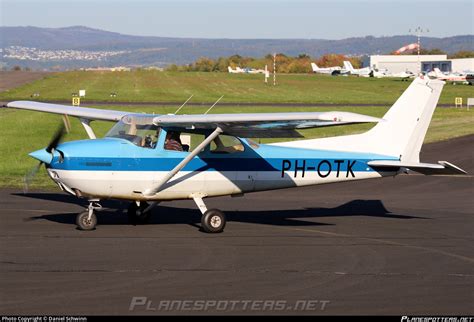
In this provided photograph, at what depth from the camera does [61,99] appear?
59094mm

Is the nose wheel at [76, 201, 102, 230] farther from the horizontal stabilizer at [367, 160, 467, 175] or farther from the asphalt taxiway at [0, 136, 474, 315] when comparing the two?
the horizontal stabilizer at [367, 160, 467, 175]

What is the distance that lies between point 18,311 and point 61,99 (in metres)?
50.8

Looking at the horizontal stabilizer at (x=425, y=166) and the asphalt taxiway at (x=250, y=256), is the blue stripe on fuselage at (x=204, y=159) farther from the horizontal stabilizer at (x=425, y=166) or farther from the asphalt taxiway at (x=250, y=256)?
the asphalt taxiway at (x=250, y=256)

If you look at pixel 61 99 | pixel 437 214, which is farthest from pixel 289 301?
pixel 61 99

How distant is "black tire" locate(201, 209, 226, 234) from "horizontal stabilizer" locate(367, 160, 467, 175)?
3.30 metres

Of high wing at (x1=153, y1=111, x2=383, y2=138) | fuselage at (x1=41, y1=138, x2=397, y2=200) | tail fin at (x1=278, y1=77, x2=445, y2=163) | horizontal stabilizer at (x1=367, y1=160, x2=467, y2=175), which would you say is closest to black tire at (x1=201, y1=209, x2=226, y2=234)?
fuselage at (x1=41, y1=138, x2=397, y2=200)

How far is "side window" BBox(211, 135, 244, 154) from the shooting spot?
15.9 m

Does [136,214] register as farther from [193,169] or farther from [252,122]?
[252,122]

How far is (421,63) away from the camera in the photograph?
165875 mm

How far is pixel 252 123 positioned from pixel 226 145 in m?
1.35

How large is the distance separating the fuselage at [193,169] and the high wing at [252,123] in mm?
592

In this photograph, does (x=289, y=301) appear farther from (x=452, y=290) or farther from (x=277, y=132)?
(x=277, y=132)

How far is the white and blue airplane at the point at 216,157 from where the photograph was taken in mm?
14836

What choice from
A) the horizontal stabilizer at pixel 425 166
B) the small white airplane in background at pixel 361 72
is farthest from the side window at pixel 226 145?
the small white airplane in background at pixel 361 72
